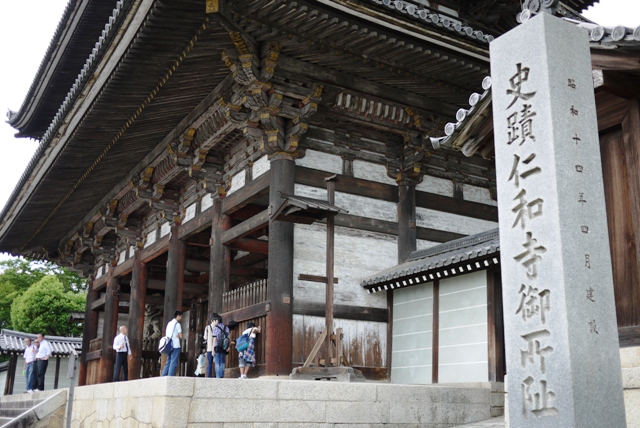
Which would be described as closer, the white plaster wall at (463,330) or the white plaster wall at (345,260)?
the white plaster wall at (463,330)

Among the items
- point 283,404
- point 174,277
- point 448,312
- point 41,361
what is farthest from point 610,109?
point 41,361

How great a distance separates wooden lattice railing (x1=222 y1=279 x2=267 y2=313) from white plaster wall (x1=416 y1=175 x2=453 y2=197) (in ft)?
11.9

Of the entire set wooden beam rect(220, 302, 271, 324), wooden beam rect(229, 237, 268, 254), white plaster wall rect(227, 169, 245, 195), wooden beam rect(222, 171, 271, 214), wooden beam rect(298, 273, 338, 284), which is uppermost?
white plaster wall rect(227, 169, 245, 195)

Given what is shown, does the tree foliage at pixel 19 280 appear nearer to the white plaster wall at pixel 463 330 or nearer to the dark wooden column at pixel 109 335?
the dark wooden column at pixel 109 335

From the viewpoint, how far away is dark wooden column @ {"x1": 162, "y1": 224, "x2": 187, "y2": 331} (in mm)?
14422

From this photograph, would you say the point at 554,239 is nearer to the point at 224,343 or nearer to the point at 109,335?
the point at 224,343

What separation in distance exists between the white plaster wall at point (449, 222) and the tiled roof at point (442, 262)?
926 mm

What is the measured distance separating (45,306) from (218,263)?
74.7 feet

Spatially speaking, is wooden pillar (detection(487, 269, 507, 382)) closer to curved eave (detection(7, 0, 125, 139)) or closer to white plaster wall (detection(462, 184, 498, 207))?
white plaster wall (detection(462, 184, 498, 207))

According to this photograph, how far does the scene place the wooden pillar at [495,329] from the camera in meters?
10.1

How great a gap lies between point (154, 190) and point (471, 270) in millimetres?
7917

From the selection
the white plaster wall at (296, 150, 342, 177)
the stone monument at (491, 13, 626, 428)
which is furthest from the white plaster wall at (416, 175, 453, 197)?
the stone monument at (491, 13, 626, 428)

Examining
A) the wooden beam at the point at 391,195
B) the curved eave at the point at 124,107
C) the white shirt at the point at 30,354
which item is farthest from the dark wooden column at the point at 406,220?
the white shirt at the point at 30,354

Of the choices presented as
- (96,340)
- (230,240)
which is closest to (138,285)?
(96,340)
